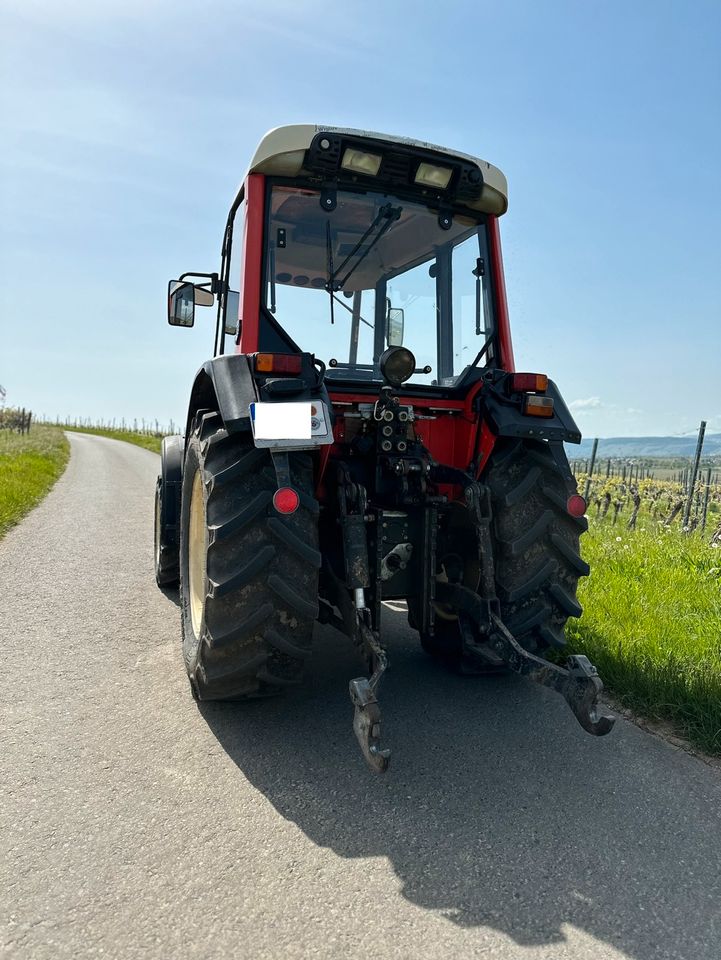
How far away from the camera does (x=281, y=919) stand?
5.90ft

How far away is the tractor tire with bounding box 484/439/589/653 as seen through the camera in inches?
122

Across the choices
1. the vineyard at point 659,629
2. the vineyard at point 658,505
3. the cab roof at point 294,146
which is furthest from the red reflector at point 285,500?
the vineyard at point 658,505

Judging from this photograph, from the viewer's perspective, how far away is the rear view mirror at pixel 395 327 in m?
3.47

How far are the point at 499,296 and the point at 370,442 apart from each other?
1.20m

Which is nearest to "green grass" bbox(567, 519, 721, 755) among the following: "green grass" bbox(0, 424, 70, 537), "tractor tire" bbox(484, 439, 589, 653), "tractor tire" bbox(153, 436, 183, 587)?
"tractor tire" bbox(484, 439, 589, 653)

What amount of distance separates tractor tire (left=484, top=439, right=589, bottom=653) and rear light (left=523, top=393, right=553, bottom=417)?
0.15 m

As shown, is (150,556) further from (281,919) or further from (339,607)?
(281,919)

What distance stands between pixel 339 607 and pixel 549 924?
4.83 ft

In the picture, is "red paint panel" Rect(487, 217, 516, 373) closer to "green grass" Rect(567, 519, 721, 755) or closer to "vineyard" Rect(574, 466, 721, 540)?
"green grass" Rect(567, 519, 721, 755)

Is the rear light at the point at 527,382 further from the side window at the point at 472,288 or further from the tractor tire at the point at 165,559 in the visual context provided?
the tractor tire at the point at 165,559

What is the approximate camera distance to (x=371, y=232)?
11.0 ft

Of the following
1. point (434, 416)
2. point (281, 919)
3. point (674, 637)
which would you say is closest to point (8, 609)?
point (434, 416)

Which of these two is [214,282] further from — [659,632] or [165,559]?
[659,632]

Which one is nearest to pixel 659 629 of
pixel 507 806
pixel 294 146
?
pixel 507 806
